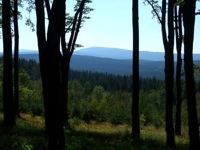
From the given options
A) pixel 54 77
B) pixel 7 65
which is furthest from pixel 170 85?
pixel 7 65

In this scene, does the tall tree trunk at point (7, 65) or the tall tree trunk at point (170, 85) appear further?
the tall tree trunk at point (7, 65)

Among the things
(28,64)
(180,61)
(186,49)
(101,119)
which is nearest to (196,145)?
(186,49)

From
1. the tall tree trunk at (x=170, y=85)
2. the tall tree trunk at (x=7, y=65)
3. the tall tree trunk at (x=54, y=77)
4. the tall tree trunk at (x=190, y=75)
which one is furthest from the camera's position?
the tall tree trunk at (x=7, y=65)

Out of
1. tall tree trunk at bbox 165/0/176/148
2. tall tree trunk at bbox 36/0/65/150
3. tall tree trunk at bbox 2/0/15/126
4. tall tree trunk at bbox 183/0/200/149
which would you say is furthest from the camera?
tall tree trunk at bbox 2/0/15/126

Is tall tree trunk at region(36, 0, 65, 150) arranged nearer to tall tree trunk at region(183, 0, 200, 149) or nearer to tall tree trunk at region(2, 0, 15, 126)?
tall tree trunk at region(183, 0, 200, 149)

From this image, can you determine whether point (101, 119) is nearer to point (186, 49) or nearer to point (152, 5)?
point (152, 5)

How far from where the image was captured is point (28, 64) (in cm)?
18700

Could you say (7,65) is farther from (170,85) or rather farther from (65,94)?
(170,85)

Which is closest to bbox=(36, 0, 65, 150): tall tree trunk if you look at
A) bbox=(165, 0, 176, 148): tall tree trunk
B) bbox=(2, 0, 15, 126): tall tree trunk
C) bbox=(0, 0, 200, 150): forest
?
bbox=(0, 0, 200, 150): forest

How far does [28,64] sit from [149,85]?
68240 mm

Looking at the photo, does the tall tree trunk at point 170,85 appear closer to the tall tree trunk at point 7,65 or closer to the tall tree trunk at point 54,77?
the tall tree trunk at point 54,77

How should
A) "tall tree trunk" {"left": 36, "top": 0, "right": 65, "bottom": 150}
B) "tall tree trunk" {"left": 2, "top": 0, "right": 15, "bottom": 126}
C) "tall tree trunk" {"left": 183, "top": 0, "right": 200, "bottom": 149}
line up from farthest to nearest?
"tall tree trunk" {"left": 2, "top": 0, "right": 15, "bottom": 126} < "tall tree trunk" {"left": 183, "top": 0, "right": 200, "bottom": 149} < "tall tree trunk" {"left": 36, "top": 0, "right": 65, "bottom": 150}

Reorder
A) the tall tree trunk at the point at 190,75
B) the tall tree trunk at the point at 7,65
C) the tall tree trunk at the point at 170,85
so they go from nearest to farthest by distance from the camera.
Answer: the tall tree trunk at the point at 190,75, the tall tree trunk at the point at 170,85, the tall tree trunk at the point at 7,65

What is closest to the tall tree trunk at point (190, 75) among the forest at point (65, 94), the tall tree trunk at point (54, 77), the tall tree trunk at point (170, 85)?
the forest at point (65, 94)
